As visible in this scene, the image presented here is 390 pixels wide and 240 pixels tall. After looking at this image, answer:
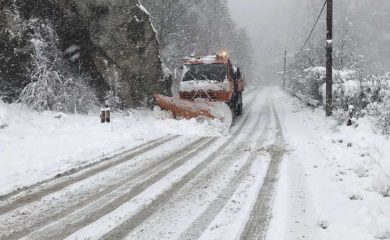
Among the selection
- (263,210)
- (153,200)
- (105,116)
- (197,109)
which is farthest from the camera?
(197,109)

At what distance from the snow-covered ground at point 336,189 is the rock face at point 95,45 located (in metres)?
7.63

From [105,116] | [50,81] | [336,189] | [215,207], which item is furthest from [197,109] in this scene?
[215,207]

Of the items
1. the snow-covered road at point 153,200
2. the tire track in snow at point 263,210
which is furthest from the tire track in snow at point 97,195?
the tire track in snow at point 263,210

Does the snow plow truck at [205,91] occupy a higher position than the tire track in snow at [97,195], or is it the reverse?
the snow plow truck at [205,91]

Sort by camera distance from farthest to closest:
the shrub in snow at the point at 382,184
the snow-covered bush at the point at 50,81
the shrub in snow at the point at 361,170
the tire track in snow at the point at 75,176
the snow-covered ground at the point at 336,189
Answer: the snow-covered bush at the point at 50,81 < the shrub in snow at the point at 361,170 < the shrub in snow at the point at 382,184 < the tire track in snow at the point at 75,176 < the snow-covered ground at the point at 336,189

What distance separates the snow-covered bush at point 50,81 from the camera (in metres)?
13.4

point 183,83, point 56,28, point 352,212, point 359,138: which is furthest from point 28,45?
point 352,212

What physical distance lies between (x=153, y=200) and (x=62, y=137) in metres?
5.26

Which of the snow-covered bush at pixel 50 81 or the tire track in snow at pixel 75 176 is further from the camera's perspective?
the snow-covered bush at pixel 50 81

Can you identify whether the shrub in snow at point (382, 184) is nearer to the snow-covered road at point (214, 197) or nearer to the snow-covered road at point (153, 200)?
the snow-covered road at point (214, 197)

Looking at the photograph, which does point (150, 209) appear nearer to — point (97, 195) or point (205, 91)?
point (97, 195)

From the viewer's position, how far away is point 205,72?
54.9ft

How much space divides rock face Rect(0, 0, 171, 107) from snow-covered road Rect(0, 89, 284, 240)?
6.17 metres

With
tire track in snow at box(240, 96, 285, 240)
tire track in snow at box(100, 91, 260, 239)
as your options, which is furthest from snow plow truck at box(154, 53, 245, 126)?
tire track in snow at box(240, 96, 285, 240)
